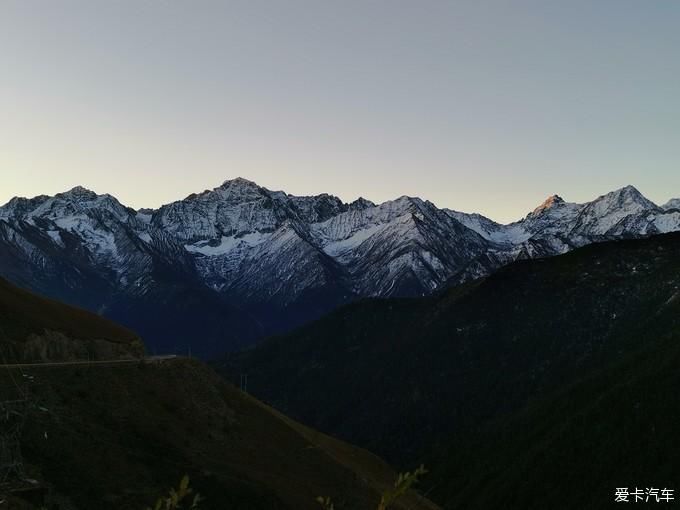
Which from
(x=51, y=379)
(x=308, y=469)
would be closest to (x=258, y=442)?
(x=308, y=469)

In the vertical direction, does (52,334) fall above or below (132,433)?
above

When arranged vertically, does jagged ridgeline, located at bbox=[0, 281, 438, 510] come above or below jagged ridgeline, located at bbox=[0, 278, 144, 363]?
below

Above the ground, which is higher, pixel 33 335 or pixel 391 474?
pixel 33 335

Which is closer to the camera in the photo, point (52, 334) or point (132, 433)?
point (132, 433)

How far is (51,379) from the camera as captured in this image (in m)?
79.0

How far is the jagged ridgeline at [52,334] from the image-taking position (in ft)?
298

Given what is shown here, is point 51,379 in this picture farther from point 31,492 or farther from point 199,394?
point 31,492

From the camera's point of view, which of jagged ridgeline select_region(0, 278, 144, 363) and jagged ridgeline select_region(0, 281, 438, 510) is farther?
jagged ridgeline select_region(0, 278, 144, 363)

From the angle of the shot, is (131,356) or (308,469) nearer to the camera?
(308,469)

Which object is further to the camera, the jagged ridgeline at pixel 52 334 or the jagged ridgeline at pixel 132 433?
the jagged ridgeline at pixel 52 334

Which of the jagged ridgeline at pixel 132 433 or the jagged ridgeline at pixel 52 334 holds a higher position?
the jagged ridgeline at pixel 52 334

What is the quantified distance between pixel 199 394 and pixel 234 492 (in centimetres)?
2465

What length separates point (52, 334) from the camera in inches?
3826

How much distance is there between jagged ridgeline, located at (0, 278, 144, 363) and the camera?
9081 centimetres
